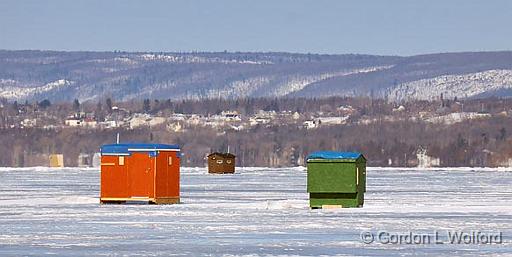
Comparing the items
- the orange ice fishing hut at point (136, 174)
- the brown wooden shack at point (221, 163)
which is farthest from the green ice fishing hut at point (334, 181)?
the brown wooden shack at point (221, 163)

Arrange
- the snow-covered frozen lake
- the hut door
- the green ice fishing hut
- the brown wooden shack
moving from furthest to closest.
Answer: the brown wooden shack < the hut door < the green ice fishing hut < the snow-covered frozen lake


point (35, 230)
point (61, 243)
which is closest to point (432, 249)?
point (61, 243)

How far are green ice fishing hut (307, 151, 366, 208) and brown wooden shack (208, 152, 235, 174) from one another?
3129 inches

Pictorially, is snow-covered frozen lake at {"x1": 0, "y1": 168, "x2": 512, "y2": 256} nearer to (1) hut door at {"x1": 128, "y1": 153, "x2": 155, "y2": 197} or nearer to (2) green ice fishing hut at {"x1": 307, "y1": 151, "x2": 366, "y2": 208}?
(2) green ice fishing hut at {"x1": 307, "y1": 151, "x2": 366, "y2": 208}

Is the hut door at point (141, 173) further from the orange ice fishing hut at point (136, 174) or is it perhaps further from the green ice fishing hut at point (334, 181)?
the green ice fishing hut at point (334, 181)

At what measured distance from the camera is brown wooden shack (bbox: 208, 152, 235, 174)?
130750 mm

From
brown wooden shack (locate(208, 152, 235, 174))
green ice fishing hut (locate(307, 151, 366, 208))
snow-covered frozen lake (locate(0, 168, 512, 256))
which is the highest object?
green ice fishing hut (locate(307, 151, 366, 208))

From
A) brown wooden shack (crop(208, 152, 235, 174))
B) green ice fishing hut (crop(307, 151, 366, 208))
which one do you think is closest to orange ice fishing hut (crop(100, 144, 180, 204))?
green ice fishing hut (crop(307, 151, 366, 208))

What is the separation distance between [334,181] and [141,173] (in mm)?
6378

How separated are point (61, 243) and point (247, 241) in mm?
3883

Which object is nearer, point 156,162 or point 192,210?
point 192,210

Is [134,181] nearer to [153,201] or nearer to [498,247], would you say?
[153,201]

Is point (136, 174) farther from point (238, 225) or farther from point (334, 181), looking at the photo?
point (238, 225)

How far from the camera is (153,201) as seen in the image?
173ft
